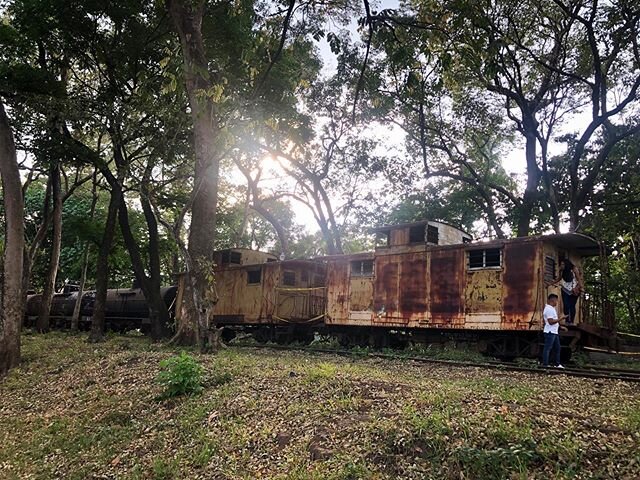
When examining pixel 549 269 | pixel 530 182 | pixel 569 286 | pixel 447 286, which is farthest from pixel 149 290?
pixel 530 182

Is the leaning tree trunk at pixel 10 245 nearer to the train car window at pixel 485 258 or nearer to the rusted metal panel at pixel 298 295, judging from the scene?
the rusted metal panel at pixel 298 295

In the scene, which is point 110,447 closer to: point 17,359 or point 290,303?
point 17,359

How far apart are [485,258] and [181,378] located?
29.6ft

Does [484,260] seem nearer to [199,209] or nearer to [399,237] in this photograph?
[399,237]

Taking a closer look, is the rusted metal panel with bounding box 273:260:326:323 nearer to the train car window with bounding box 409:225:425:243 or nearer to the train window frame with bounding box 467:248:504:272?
the train car window with bounding box 409:225:425:243

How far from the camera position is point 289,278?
1898cm

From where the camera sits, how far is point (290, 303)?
18.7 meters

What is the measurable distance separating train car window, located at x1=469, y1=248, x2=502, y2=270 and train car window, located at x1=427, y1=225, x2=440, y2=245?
4.97 feet

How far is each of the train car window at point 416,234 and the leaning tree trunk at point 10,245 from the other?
1090cm

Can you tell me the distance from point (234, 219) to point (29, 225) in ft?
48.1

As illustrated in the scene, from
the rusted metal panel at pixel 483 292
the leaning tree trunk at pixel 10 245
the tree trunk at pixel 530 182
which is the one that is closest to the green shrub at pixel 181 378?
the leaning tree trunk at pixel 10 245

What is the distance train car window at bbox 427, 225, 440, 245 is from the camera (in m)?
15.0

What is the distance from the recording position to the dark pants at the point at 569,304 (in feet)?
43.9

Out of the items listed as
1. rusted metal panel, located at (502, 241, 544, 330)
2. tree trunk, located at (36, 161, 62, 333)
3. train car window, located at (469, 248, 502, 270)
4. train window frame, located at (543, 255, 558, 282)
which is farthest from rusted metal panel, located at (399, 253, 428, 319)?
tree trunk, located at (36, 161, 62, 333)
